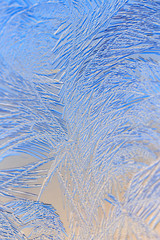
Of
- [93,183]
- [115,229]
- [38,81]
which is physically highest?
[38,81]

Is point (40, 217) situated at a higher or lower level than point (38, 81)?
lower

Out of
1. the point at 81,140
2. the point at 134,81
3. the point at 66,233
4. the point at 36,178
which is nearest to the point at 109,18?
the point at 134,81

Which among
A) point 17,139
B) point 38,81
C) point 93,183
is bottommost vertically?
point 93,183

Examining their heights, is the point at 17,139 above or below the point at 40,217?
above

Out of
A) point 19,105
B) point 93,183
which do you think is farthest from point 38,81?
point 93,183

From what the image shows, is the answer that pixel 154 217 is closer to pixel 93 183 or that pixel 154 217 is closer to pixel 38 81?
pixel 93 183

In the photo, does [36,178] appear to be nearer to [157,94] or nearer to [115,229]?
[115,229]
